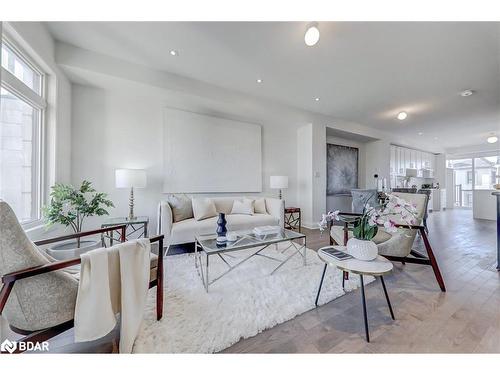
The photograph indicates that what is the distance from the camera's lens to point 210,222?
9.54 ft

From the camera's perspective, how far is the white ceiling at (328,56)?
2.04 m

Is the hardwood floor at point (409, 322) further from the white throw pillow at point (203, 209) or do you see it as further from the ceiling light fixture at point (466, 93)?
the ceiling light fixture at point (466, 93)

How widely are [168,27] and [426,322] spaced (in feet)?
11.2

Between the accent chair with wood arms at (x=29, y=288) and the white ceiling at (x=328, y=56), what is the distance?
2216 mm

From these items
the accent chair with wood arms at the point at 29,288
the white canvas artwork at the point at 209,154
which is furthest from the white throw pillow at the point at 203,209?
the accent chair with wood arms at the point at 29,288

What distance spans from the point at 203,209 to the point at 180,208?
349 millimetres

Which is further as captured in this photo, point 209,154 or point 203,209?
point 209,154

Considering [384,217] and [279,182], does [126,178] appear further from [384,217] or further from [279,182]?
[384,217]

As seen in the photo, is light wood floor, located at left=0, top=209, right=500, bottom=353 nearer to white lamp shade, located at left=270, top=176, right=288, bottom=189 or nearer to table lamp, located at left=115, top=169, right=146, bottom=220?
table lamp, located at left=115, top=169, right=146, bottom=220

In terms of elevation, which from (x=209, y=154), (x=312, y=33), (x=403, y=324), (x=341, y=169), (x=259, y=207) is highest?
(x=312, y=33)

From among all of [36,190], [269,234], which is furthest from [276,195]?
[36,190]

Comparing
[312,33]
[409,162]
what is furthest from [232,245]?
[409,162]

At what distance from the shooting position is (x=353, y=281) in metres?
1.93
